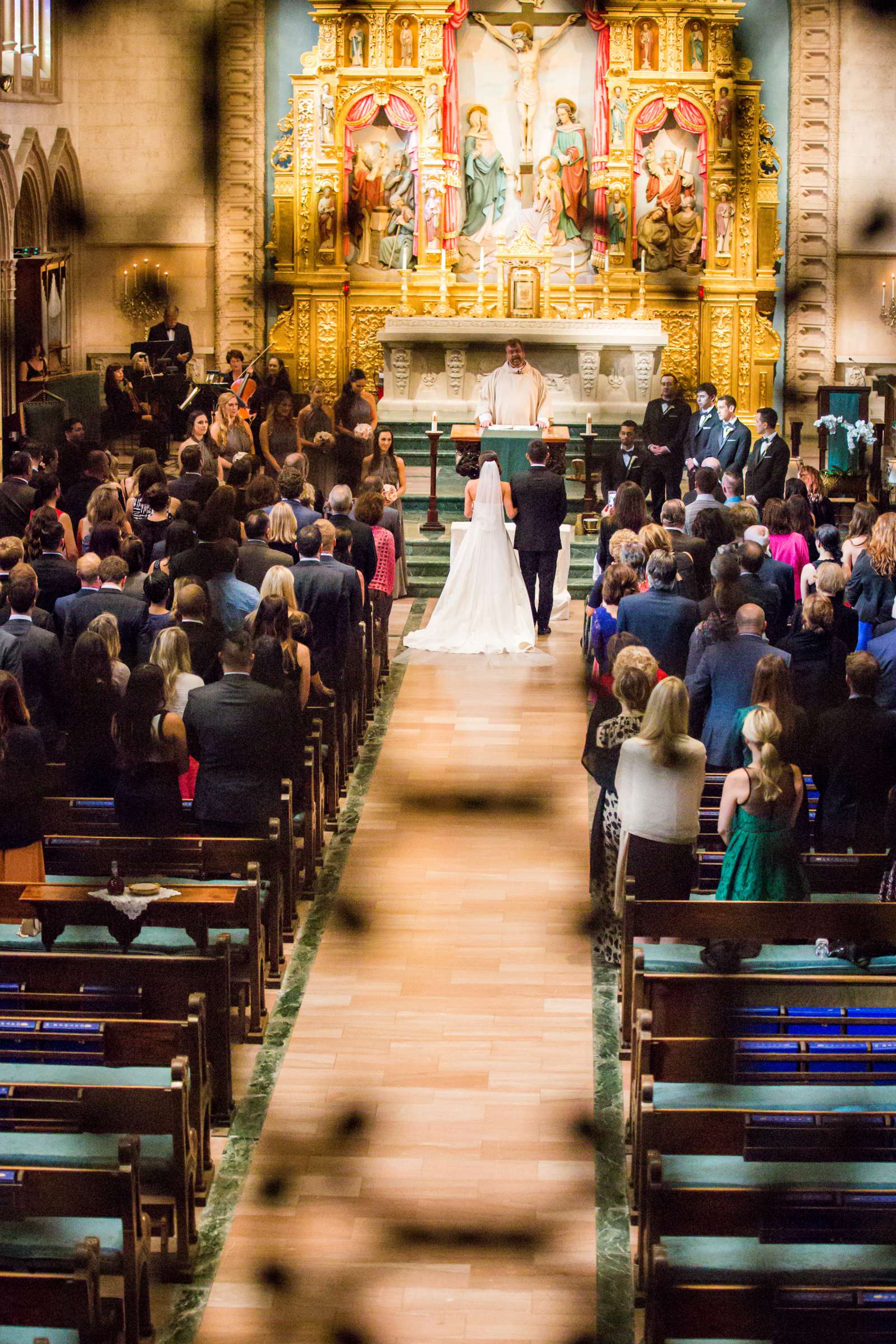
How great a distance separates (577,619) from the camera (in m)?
11.6

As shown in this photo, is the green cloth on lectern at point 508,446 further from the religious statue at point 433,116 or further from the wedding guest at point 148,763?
the wedding guest at point 148,763

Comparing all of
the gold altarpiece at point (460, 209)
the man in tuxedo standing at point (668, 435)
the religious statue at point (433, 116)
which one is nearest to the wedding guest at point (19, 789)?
the man in tuxedo standing at point (668, 435)

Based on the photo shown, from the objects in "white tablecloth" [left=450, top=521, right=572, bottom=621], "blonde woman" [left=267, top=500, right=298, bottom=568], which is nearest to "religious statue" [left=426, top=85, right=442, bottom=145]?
"white tablecloth" [left=450, top=521, right=572, bottom=621]

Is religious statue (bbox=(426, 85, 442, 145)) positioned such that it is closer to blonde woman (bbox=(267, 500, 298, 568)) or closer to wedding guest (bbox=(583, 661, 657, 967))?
blonde woman (bbox=(267, 500, 298, 568))

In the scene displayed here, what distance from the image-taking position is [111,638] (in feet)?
18.0

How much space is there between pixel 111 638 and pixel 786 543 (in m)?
3.81

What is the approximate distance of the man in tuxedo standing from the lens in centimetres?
1192

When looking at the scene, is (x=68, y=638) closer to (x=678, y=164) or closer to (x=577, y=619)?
(x=577, y=619)

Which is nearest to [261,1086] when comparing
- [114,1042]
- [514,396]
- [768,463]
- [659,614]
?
[114,1042]

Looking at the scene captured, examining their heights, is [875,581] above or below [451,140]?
below

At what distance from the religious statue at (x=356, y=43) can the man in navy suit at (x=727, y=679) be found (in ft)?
40.2

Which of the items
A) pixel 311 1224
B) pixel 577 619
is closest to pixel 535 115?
pixel 577 619

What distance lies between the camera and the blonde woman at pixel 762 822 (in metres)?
4.78

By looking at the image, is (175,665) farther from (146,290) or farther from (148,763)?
(146,290)
